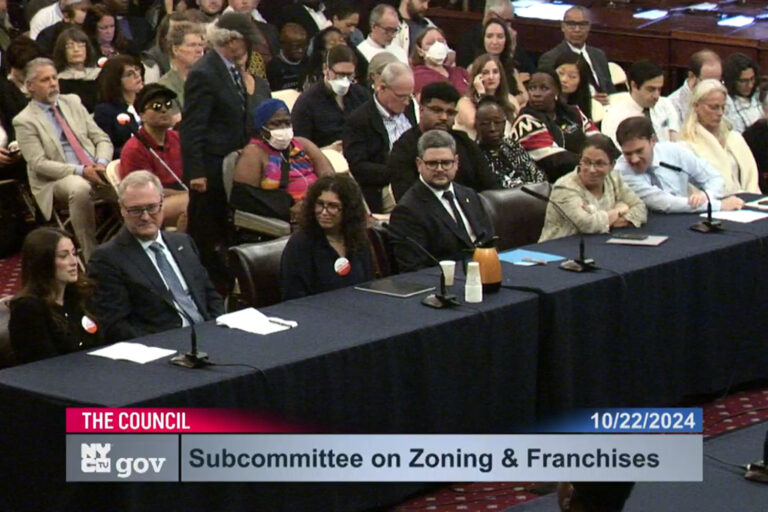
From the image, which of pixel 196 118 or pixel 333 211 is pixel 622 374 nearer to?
pixel 333 211

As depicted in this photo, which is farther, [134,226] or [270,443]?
[134,226]

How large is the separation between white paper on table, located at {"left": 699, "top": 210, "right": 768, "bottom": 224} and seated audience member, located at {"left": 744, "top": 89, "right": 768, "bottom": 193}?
63.5 inches

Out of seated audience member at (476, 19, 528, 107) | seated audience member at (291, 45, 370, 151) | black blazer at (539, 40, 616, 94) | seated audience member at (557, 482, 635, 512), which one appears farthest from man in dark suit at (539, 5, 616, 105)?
seated audience member at (557, 482, 635, 512)

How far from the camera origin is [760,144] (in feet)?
28.9

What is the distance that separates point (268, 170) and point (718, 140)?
2417 mm

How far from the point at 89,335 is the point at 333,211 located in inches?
44.6

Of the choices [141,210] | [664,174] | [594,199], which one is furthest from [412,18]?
[141,210]

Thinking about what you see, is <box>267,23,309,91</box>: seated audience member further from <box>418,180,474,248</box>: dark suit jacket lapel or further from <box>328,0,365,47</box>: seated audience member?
<box>418,180,474,248</box>: dark suit jacket lapel

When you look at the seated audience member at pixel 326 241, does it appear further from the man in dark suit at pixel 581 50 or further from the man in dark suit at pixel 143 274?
the man in dark suit at pixel 581 50

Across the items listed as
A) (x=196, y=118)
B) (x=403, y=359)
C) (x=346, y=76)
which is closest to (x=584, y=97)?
(x=346, y=76)

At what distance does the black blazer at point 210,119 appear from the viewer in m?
7.46

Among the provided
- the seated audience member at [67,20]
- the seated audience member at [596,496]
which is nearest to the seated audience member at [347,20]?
the seated audience member at [67,20]

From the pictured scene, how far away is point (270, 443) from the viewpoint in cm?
464

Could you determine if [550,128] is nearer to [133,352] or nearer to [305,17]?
[305,17]
